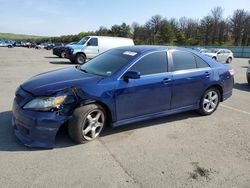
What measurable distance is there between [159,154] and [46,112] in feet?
5.96

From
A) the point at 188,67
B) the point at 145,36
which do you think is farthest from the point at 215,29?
the point at 188,67

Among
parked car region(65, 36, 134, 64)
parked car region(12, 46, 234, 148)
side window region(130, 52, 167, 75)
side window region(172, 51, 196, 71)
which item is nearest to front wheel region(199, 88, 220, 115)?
Result: parked car region(12, 46, 234, 148)

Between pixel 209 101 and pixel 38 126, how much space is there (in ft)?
12.8

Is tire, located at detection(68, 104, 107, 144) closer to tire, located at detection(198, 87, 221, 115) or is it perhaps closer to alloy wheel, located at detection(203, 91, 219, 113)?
tire, located at detection(198, 87, 221, 115)

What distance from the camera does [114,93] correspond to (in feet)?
14.2

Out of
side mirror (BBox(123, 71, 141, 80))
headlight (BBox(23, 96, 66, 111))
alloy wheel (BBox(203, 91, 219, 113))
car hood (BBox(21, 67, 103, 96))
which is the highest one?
side mirror (BBox(123, 71, 141, 80))

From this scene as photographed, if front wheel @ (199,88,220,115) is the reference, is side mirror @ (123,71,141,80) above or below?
above

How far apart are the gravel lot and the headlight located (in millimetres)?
644

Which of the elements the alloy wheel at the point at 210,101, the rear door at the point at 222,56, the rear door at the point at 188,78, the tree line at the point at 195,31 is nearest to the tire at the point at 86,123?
the rear door at the point at 188,78

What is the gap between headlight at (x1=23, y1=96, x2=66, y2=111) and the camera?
151 inches

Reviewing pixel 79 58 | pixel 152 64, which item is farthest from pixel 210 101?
pixel 79 58

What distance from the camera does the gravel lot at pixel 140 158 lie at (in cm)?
320

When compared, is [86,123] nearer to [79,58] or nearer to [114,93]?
[114,93]

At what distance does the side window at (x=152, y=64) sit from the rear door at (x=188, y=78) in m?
0.25
